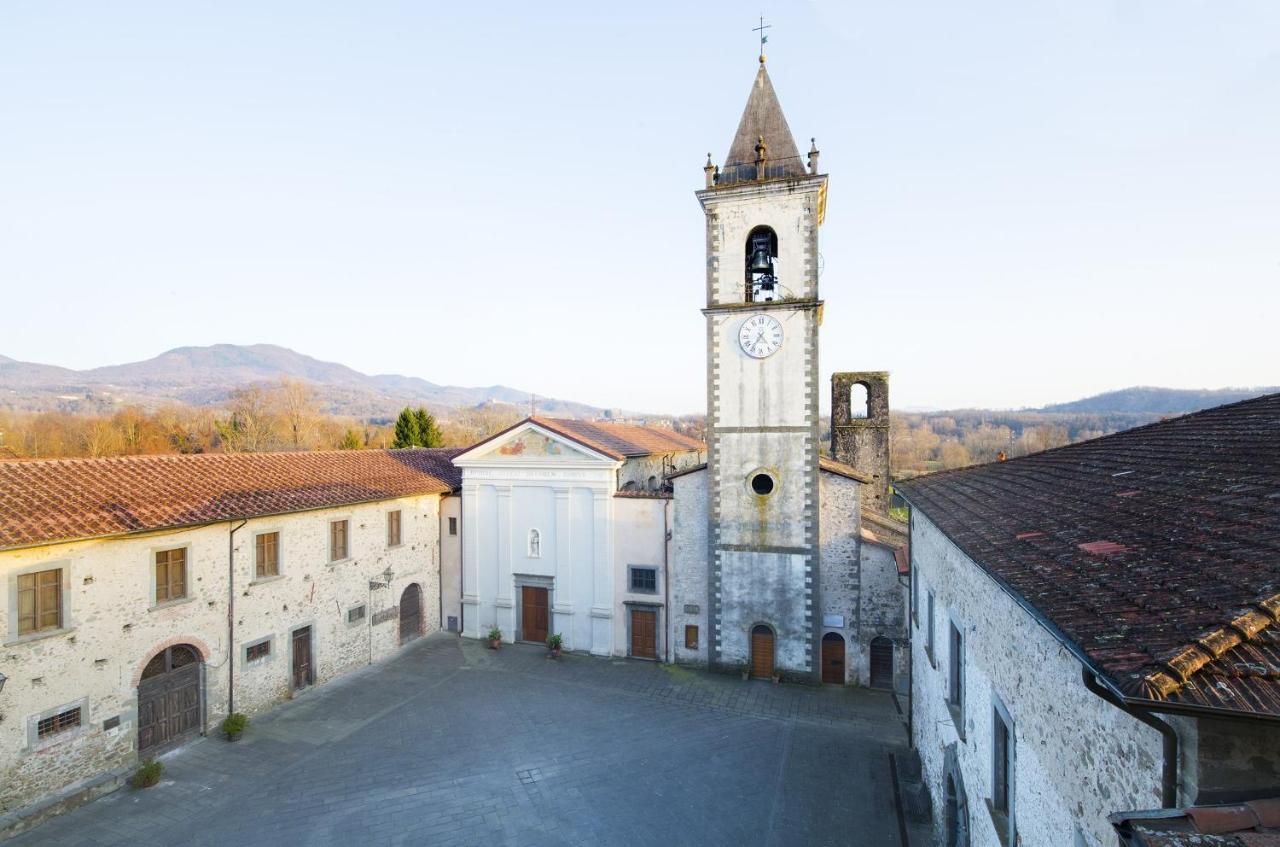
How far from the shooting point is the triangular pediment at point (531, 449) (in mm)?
20500

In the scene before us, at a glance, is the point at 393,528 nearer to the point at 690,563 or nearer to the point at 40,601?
the point at 40,601

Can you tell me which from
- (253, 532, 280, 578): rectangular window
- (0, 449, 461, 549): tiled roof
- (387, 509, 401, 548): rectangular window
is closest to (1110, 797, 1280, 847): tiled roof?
(0, 449, 461, 549): tiled roof

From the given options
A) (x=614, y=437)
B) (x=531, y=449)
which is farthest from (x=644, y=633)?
(x=614, y=437)

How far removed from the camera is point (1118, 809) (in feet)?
14.1

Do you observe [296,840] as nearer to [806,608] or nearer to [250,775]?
[250,775]

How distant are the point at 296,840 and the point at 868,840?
416 inches

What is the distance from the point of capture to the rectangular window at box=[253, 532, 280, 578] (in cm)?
1609

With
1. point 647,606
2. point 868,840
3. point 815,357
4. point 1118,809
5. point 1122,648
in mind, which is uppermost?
point 815,357

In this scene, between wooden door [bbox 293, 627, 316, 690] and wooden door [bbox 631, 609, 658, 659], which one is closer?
wooden door [bbox 293, 627, 316, 690]

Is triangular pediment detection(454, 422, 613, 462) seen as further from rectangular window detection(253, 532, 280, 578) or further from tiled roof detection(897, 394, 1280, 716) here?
tiled roof detection(897, 394, 1280, 716)

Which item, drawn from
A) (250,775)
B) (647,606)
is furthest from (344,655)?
(647,606)

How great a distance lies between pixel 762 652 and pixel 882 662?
3.45m

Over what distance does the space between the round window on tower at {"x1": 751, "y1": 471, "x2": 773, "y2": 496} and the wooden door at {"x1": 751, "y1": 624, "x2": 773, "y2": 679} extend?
4125 millimetres

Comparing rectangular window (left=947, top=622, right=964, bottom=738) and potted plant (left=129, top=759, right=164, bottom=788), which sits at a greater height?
rectangular window (left=947, top=622, right=964, bottom=738)
